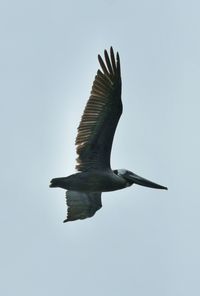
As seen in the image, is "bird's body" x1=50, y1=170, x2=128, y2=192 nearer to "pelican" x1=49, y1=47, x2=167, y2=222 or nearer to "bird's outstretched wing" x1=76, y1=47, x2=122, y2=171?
"pelican" x1=49, y1=47, x2=167, y2=222

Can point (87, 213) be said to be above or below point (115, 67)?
below

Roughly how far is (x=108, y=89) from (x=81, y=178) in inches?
73.7

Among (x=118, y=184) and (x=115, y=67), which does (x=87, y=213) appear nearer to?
(x=118, y=184)

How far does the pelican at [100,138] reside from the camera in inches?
1119

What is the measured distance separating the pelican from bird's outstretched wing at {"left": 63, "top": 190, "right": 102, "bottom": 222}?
33 centimetres

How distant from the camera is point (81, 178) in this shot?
28828 mm

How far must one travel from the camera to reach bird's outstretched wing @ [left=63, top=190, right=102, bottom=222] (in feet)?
98.3

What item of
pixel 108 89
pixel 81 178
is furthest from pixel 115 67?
pixel 81 178

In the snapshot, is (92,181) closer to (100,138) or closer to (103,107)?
(100,138)

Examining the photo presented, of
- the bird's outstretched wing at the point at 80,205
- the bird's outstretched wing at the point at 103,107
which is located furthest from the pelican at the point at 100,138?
the bird's outstretched wing at the point at 80,205

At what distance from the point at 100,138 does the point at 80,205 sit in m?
1.96

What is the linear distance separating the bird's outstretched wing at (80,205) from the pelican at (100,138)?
13.0 inches

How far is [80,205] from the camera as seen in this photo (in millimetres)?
30016

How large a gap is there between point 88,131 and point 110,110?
62 centimetres
